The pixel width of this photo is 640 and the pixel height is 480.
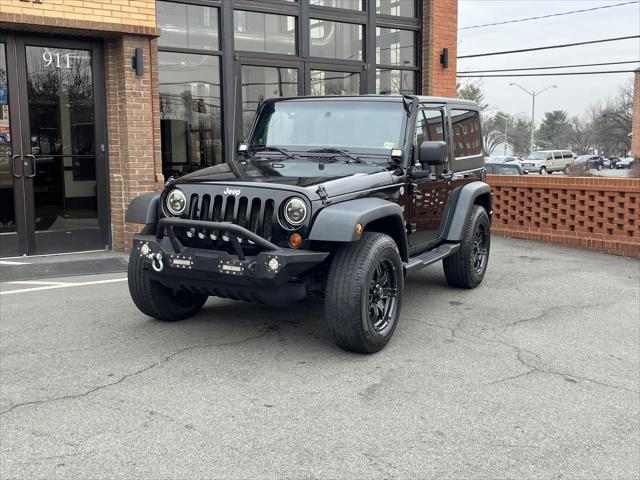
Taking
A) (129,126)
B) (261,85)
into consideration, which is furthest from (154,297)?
(261,85)

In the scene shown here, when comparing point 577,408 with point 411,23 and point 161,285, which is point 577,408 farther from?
point 411,23

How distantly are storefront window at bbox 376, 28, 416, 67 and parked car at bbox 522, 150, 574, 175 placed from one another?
4166cm

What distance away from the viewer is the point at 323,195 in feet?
14.9

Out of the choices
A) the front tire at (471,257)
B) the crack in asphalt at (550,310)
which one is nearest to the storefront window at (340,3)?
the front tire at (471,257)

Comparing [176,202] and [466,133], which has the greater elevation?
[466,133]

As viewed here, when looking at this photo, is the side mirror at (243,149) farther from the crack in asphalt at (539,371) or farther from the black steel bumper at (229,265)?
the crack in asphalt at (539,371)

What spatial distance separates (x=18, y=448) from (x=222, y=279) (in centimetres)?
167

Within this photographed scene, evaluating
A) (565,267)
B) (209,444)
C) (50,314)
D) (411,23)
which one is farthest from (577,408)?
(411,23)

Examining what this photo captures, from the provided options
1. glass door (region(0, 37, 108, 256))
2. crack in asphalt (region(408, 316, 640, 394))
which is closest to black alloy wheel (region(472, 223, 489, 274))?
crack in asphalt (region(408, 316, 640, 394))

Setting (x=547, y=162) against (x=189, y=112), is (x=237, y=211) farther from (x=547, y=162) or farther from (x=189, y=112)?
(x=547, y=162)

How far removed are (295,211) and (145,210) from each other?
1329 mm

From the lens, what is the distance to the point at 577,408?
3.94 metres

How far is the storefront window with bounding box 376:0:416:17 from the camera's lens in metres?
11.7

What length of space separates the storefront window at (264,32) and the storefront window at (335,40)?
41 centimetres
